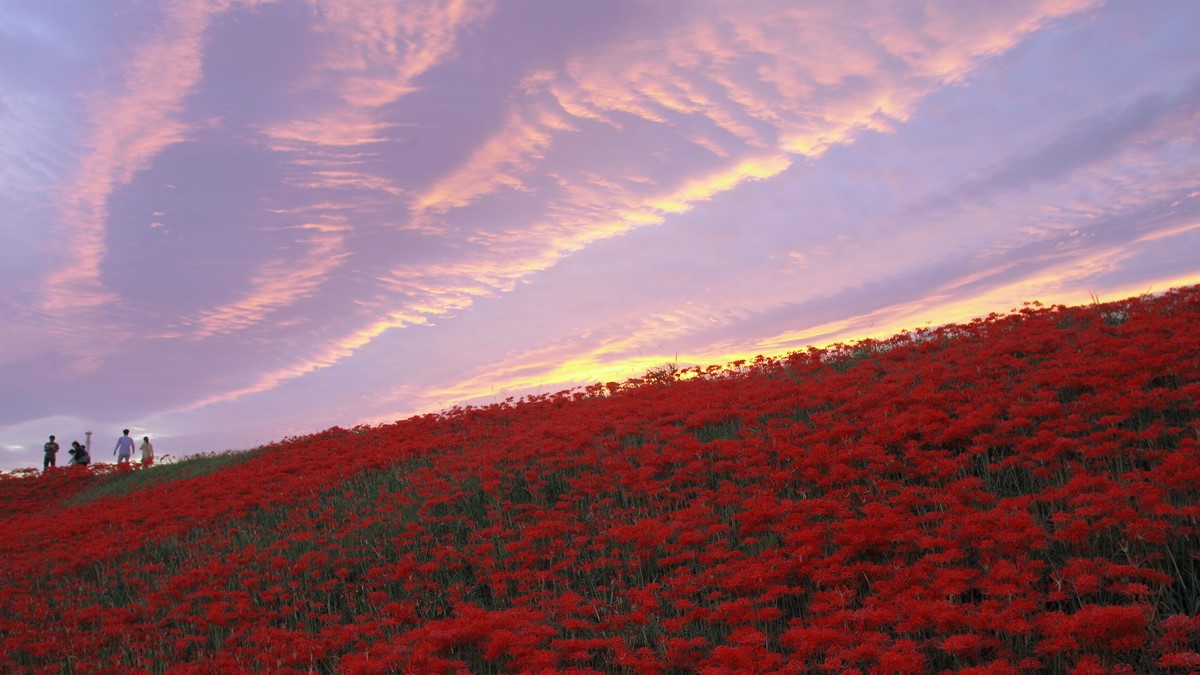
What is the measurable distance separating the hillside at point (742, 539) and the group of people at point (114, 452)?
1206 cm

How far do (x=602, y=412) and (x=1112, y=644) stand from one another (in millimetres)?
10684

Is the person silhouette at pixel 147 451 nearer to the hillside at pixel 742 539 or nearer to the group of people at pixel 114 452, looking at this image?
the group of people at pixel 114 452

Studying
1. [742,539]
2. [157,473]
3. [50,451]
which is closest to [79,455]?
[50,451]

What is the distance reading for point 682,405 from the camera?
44.2ft

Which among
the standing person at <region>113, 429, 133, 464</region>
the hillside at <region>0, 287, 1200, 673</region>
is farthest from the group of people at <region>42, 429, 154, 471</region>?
the hillside at <region>0, 287, 1200, 673</region>

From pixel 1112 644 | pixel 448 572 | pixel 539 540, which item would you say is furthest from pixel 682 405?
Answer: pixel 1112 644

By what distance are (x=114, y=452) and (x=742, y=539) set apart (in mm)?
27450

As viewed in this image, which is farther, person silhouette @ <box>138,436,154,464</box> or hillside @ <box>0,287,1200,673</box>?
person silhouette @ <box>138,436,154,464</box>

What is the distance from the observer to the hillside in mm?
5613

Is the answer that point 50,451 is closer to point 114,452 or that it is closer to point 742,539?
point 114,452

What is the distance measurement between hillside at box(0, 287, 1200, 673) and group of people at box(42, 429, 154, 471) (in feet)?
39.6

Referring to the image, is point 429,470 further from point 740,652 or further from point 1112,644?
point 1112,644

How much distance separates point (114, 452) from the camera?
1061 inches

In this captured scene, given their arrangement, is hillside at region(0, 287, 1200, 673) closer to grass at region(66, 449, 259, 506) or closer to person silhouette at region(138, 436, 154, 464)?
grass at region(66, 449, 259, 506)
